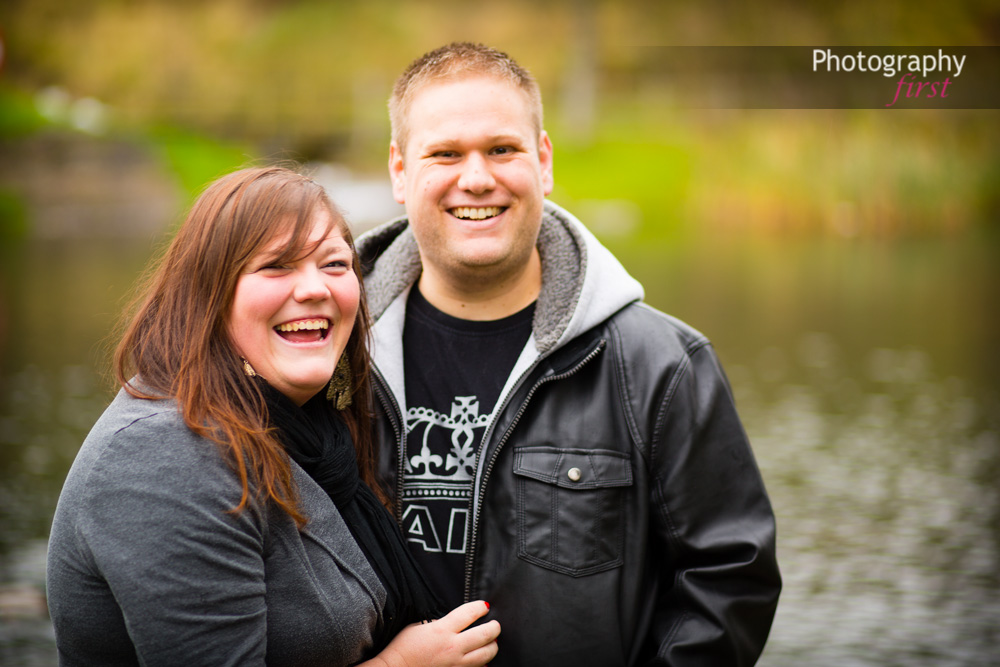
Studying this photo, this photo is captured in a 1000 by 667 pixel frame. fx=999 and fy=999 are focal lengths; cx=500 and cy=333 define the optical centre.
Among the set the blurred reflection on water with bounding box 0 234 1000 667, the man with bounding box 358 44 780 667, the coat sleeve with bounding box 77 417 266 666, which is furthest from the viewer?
the blurred reflection on water with bounding box 0 234 1000 667

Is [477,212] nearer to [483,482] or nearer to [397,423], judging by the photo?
[397,423]

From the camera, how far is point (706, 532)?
2.27m

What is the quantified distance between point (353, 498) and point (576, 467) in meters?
0.54

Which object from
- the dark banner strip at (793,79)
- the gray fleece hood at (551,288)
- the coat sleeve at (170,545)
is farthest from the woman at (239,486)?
the dark banner strip at (793,79)

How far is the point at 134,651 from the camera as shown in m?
1.71

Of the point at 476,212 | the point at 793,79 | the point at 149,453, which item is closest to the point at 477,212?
the point at 476,212

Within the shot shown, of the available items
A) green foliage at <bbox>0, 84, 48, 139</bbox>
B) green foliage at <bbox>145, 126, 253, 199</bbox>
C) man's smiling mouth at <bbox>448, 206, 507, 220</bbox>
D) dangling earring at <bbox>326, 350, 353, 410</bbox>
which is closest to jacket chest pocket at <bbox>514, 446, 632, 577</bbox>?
dangling earring at <bbox>326, 350, 353, 410</bbox>

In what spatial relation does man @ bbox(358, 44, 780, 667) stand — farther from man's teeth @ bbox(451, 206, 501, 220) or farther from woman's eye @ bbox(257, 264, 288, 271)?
woman's eye @ bbox(257, 264, 288, 271)

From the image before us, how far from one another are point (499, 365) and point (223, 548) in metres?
0.97

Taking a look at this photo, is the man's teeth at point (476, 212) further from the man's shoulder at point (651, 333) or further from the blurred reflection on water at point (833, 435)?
the blurred reflection on water at point (833, 435)

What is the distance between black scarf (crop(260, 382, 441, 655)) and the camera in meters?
1.87

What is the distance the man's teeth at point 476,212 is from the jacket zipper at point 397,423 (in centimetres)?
43

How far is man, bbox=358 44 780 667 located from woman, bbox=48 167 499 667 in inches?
10.8

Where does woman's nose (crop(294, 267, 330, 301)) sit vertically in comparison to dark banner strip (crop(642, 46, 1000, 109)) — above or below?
below
